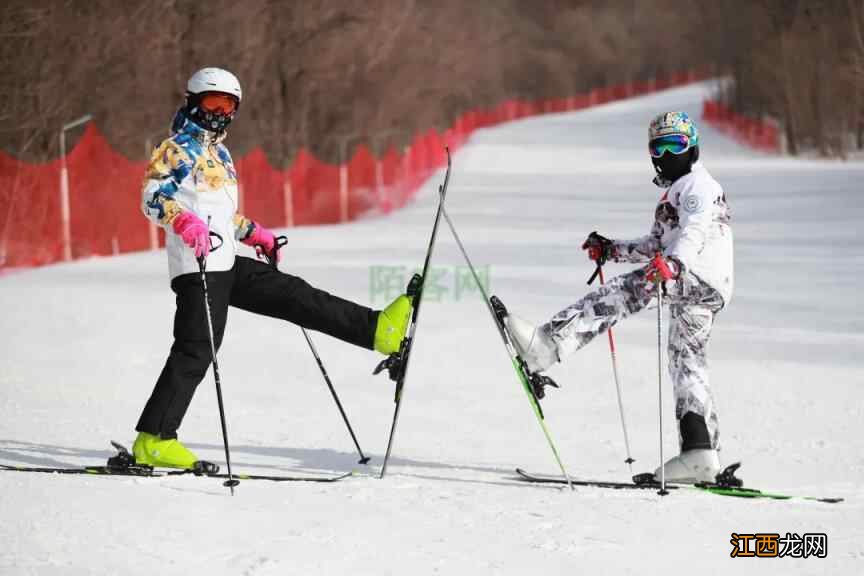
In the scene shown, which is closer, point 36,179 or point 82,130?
point 36,179

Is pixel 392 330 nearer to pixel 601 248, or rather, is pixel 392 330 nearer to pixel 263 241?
pixel 263 241

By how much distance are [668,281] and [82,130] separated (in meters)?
16.0

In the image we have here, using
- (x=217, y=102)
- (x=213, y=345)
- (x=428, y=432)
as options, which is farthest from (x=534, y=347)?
(x=428, y=432)

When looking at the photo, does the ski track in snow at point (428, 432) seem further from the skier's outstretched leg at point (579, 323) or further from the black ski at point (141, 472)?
the skier's outstretched leg at point (579, 323)

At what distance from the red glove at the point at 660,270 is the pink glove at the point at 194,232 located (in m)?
1.89

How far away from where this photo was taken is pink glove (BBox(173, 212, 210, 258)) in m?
5.75

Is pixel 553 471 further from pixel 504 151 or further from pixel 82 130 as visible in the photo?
pixel 504 151

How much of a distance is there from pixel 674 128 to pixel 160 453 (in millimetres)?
2702

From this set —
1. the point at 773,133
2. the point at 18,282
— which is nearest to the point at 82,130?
the point at 18,282

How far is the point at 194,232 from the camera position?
5750 millimetres

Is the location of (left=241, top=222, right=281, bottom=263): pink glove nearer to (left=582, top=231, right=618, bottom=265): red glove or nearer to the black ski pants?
the black ski pants

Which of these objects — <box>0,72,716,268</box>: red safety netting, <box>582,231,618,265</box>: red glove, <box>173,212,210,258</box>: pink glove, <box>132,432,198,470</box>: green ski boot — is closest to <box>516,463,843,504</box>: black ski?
<box>582,231,618,265</box>: red glove

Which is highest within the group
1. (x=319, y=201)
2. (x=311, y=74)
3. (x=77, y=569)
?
(x=311, y=74)

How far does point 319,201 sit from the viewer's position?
80.5 ft
